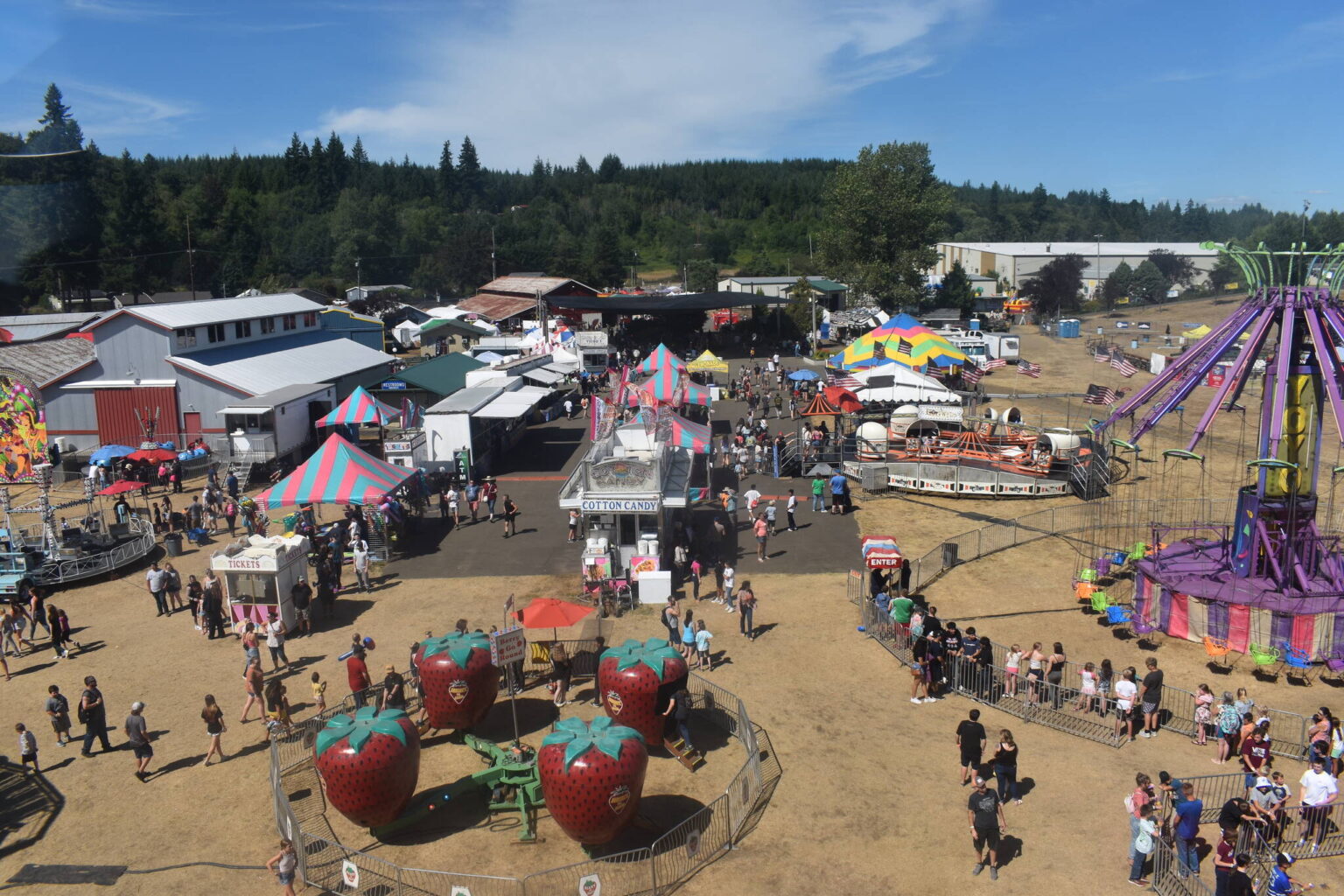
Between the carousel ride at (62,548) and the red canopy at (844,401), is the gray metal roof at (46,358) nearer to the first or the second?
the carousel ride at (62,548)

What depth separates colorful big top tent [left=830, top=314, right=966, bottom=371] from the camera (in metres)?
43.1

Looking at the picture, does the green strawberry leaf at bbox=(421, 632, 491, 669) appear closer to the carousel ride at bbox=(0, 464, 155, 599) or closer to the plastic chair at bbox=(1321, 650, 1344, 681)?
the carousel ride at bbox=(0, 464, 155, 599)

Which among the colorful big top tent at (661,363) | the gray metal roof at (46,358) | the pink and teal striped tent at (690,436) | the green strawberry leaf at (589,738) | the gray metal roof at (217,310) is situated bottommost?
the green strawberry leaf at (589,738)

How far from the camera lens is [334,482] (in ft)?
80.0

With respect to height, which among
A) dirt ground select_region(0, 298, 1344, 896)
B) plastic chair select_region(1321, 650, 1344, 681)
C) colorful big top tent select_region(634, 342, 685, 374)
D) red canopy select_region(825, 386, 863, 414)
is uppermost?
colorful big top tent select_region(634, 342, 685, 374)

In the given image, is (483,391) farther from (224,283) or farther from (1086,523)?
(224,283)

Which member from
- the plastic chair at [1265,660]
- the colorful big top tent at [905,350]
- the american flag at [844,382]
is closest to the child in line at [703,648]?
the plastic chair at [1265,660]

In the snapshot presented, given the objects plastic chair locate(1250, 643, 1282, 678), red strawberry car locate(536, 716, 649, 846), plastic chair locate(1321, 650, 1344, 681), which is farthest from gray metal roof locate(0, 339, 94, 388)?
plastic chair locate(1321, 650, 1344, 681)

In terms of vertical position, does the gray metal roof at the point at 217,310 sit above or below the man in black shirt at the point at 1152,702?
above

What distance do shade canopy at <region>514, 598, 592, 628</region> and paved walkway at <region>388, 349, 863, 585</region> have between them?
594 centimetres

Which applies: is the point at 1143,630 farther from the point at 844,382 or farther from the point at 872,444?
the point at 844,382

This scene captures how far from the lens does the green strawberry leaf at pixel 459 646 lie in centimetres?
1463

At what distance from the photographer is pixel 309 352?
44.4 meters

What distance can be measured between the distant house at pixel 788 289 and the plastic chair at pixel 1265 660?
160 ft
